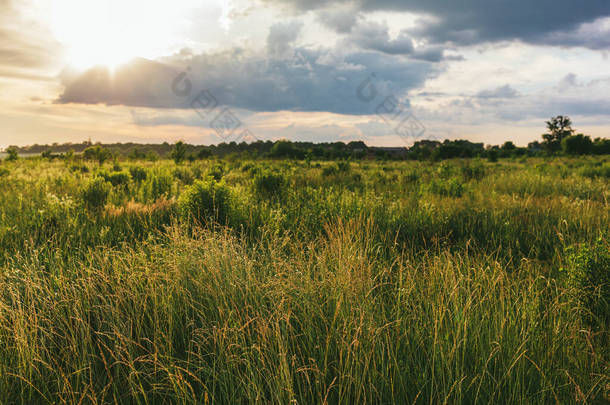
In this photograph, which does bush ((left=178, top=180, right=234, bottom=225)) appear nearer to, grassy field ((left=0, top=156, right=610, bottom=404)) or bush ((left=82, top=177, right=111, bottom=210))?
grassy field ((left=0, top=156, right=610, bottom=404))

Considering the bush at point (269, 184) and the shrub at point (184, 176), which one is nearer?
the bush at point (269, 184)

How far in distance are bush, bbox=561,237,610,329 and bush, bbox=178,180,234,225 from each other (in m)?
5.07

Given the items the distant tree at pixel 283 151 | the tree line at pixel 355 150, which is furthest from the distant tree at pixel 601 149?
the distant tree at pixel 283 151

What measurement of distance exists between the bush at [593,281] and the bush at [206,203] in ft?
16.6

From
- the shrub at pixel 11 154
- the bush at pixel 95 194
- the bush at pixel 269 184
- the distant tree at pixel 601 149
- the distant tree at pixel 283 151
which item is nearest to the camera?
the bush at pixel 95 194

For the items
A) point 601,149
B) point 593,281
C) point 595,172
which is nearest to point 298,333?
point 593,281

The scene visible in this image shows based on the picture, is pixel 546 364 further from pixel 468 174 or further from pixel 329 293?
pixel 468 174

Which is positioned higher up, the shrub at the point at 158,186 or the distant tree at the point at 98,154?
the distant tree at the point at 98,154

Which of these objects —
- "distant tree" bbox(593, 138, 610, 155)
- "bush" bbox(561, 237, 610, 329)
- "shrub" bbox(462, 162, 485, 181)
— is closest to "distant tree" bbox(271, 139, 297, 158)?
"shrub" bbox(462, 162, 485, 181)

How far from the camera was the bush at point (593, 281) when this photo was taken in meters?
3.07

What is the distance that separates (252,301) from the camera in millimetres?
3109

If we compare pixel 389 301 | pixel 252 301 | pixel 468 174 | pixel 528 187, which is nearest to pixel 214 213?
pixel 252 301

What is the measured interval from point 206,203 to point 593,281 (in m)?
5.71

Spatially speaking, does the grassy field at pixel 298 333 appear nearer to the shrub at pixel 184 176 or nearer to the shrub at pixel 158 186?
the shrub at pixel 158 186
